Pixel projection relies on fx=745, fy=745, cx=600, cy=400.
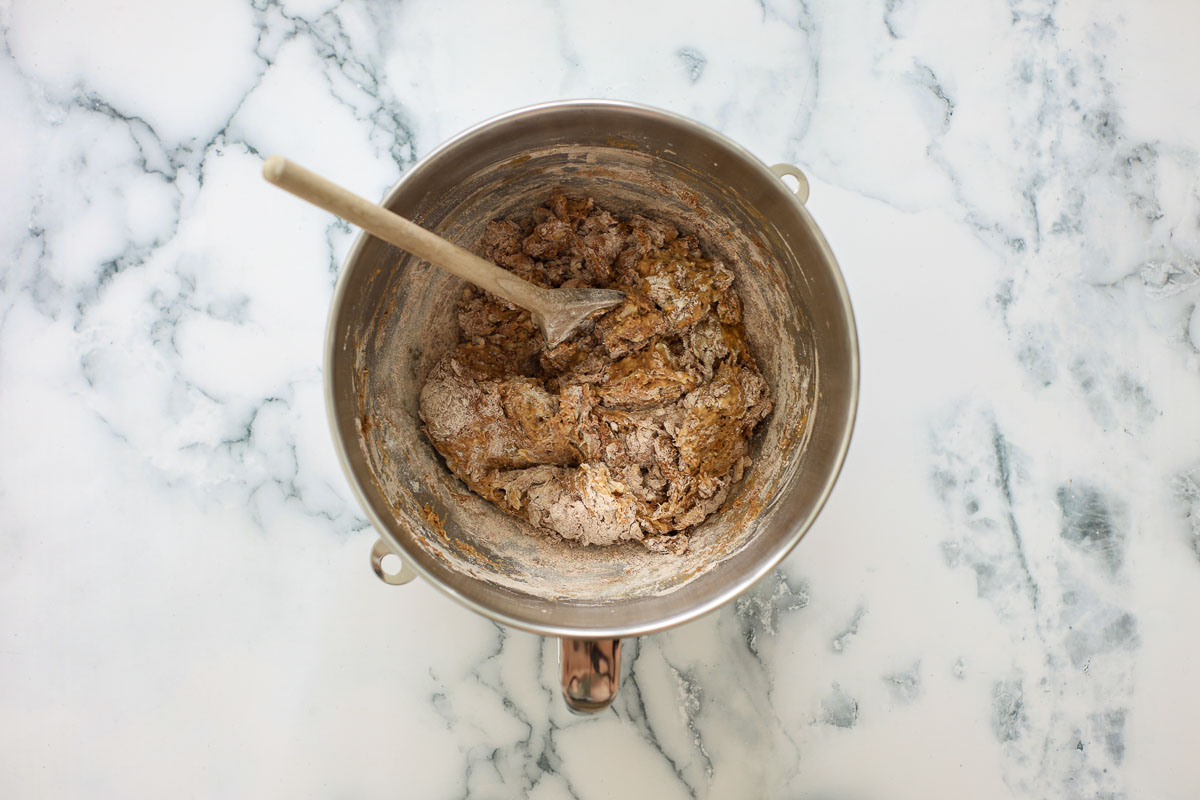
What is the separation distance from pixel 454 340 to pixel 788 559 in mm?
863

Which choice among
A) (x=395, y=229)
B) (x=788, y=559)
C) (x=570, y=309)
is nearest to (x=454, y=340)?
(x=570, y=309)

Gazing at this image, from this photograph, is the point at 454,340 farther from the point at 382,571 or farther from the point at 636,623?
the point at 636,623

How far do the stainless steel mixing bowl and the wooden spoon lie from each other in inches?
5.0

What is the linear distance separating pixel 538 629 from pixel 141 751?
1092 mm

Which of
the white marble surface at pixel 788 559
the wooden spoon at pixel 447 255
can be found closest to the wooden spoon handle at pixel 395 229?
the wooden spoon at pixel 447 255

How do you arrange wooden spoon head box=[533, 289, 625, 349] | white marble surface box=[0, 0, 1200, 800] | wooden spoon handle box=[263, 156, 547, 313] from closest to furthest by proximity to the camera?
wooden spoon handle box=[263, 156, 547, 313] → wooden spoon head box=[533, 289, 625, 349] → white marble surface box=[0, 0, 1200, 800]

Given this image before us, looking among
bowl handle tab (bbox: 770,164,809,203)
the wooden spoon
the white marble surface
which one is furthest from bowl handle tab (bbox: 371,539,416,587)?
bowl handle tab (bbox: 770,164,809,203)

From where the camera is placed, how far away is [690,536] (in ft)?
4.83

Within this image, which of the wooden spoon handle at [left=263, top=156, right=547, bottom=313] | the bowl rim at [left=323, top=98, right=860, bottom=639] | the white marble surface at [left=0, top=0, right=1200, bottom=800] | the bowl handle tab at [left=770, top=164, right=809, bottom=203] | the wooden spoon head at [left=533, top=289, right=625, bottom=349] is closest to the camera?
the wooden spoon handle at [left=263, top=156, right=547, bottom=313]

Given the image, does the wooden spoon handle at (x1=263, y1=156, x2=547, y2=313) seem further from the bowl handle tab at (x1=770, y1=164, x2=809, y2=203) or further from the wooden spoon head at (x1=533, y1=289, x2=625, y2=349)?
the bowl handle tab at (x1=770, y1=164, x2=809, y2=203)

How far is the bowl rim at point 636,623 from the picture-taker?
1169 millimetres

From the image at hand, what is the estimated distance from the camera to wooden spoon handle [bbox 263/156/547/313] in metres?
0.90

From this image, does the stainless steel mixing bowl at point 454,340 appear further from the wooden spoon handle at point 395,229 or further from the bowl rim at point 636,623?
the wooden spoon handle at point 395,229

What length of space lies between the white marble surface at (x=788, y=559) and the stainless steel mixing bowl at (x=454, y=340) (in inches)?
10.6
